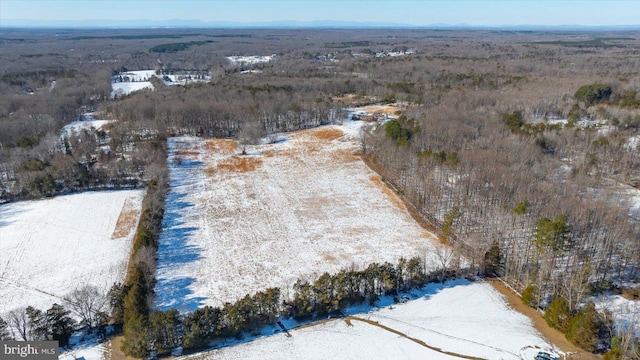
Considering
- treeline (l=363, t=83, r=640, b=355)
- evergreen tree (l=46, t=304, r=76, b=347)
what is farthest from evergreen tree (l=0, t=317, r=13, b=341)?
treeline (l=363, t=83, r=640, b=355)

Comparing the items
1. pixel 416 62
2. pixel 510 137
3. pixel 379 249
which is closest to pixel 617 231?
pixel 379 249

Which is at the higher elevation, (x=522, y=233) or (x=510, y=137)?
(x=510, y=137)

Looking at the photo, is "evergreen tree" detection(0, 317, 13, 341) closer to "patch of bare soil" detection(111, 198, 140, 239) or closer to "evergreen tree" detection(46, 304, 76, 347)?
"evergreen tree" detection(46, 304, 76, 347)

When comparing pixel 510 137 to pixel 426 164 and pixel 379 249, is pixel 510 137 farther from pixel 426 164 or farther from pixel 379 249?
pixel 379 249

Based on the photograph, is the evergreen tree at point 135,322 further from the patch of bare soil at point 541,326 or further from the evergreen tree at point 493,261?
the evergreen tree at point 493,261

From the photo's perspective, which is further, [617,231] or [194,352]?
[617,231]

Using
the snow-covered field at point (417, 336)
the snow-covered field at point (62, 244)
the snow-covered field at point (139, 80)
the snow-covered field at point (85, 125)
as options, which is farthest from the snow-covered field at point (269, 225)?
the snow-covered field at point (139, 80)
